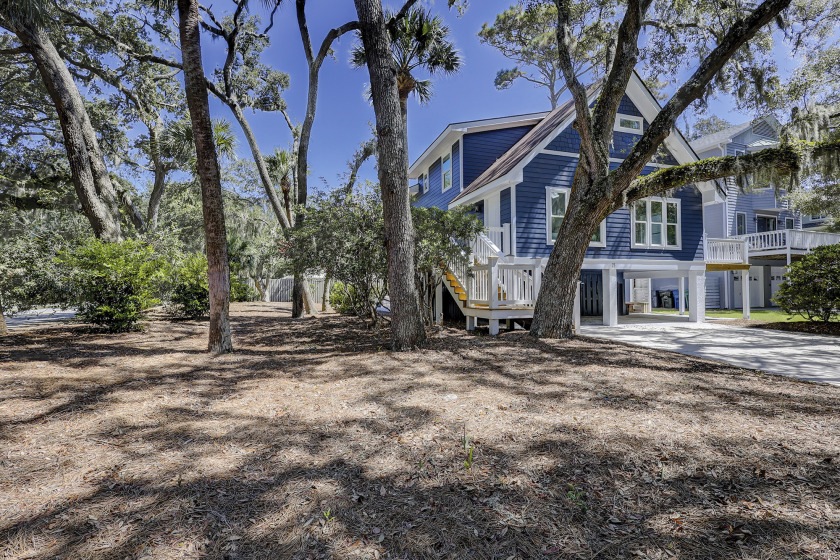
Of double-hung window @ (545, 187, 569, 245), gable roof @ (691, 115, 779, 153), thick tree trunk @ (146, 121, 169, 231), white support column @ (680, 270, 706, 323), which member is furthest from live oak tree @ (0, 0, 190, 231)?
gable roof @ (691, 115, 779, 153)

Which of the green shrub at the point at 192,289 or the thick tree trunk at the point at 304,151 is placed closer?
the thick tree trunk at the point at 304,151

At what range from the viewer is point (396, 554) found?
1659 millimetres

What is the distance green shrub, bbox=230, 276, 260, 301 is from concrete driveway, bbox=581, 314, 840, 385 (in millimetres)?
13591

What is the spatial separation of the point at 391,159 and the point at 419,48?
4.62 m

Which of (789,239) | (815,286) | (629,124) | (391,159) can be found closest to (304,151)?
(391,159)

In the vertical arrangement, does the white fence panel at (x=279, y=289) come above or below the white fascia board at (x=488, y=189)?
below

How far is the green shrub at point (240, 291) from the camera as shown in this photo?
16188mm

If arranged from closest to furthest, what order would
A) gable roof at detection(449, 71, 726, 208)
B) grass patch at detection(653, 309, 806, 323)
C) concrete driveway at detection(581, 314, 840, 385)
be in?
concrete driveway at detection(581, 314, 840, 385) < gable roof at detection(449, 71, 726, 208) < grass patch at detection(653, 309, 806, 323)

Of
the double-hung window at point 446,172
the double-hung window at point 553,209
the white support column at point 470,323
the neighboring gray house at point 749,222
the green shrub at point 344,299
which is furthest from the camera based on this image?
the neighboring gray house at point 749,222

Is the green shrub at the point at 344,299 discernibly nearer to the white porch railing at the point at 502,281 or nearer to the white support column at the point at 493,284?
the white porch railing at the point at 502,281

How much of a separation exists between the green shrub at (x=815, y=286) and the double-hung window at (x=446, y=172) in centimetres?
982

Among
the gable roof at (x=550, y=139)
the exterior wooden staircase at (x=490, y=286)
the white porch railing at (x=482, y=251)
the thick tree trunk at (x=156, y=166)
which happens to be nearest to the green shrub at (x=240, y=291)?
the thick tree trunk at (x=156, y=166)

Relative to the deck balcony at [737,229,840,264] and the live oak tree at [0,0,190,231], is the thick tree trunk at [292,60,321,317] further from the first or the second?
the deck balcony at [737,229,840,264]

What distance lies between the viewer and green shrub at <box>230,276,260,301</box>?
16188mm
